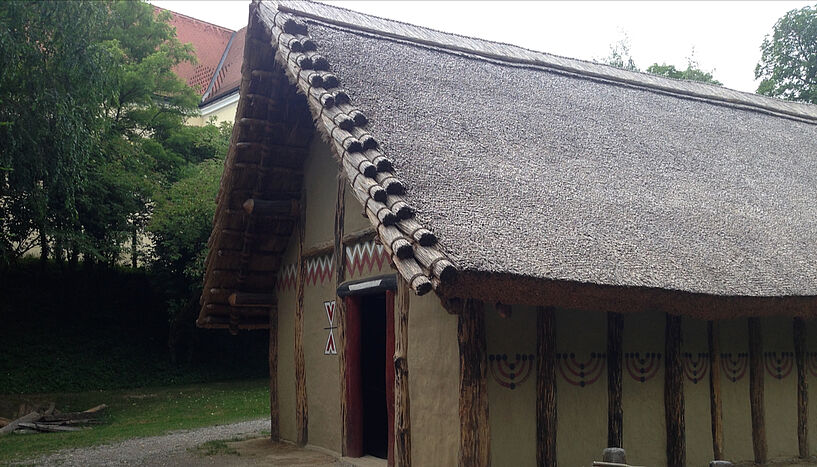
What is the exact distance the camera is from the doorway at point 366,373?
7805 mm

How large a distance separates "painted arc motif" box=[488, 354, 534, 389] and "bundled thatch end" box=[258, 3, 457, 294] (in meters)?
1.50

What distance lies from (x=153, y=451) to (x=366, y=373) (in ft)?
11.0

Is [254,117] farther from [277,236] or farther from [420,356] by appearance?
[420,356]

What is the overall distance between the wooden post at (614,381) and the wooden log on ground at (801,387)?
Result: 2801 millimetres

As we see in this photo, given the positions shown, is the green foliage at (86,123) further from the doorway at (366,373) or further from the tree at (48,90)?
Result: the doorway at (366,373)

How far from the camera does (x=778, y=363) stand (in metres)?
8.75

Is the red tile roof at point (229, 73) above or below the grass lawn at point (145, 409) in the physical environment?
above

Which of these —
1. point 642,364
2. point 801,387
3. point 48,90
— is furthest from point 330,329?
point 48,90

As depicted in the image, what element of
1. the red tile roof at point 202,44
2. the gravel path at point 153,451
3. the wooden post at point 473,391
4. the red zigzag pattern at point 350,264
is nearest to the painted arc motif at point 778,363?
the wooden post at point 473,391

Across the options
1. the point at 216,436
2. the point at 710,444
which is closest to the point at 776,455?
the point at 710,444

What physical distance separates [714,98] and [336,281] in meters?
6.84

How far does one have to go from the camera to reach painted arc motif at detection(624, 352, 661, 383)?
24.5ft

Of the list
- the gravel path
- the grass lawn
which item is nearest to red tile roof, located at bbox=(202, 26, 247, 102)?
the grass lawn

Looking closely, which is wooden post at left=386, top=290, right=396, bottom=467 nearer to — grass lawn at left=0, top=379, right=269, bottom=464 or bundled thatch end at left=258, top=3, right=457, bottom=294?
bundled thatch end at left=258, top=3, right=457, bottom=294
